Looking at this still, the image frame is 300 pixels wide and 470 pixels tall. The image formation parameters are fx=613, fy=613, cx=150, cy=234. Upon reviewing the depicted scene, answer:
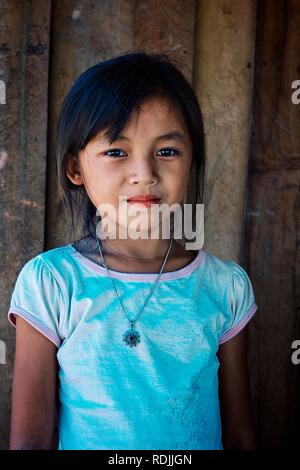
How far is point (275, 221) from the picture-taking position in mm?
1900

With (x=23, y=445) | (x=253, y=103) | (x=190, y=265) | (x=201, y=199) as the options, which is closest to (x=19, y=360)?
(x=23, y=445)

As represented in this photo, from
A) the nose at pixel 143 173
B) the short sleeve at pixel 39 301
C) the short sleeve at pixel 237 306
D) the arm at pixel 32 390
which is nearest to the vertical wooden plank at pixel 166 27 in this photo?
the nose at pixel 143 173

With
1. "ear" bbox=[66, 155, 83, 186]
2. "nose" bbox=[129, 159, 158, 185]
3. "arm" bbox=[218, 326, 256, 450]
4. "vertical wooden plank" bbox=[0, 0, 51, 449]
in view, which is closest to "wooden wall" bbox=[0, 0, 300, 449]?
"vertical wooden plank" bbox=[0, 0, 51, 449]

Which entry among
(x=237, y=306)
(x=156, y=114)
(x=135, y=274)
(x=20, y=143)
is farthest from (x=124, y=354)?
(x=20, y=143)

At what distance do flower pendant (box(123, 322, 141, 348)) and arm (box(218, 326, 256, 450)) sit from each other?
27cm

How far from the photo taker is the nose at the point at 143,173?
1356mm

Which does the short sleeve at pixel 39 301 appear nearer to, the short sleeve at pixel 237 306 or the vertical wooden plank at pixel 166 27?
the short sleeve at pixel 237 306

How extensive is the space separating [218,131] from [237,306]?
1.89ft

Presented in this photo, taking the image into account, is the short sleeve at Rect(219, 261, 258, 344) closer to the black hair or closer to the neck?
the neck

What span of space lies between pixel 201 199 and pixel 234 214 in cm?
13

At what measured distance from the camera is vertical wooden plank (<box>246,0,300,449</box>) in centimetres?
183

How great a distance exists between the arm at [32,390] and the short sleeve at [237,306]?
17.4 inches

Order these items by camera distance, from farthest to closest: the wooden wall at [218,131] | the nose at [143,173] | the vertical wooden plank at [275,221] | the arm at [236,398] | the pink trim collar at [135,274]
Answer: the vertical wooden plank at [275,221] < the wooden wall at [218,131] < the arm at [236,398] < the pink trim collar at [135,274] < the nose at [143,173]

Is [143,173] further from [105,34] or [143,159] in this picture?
[105,34]
